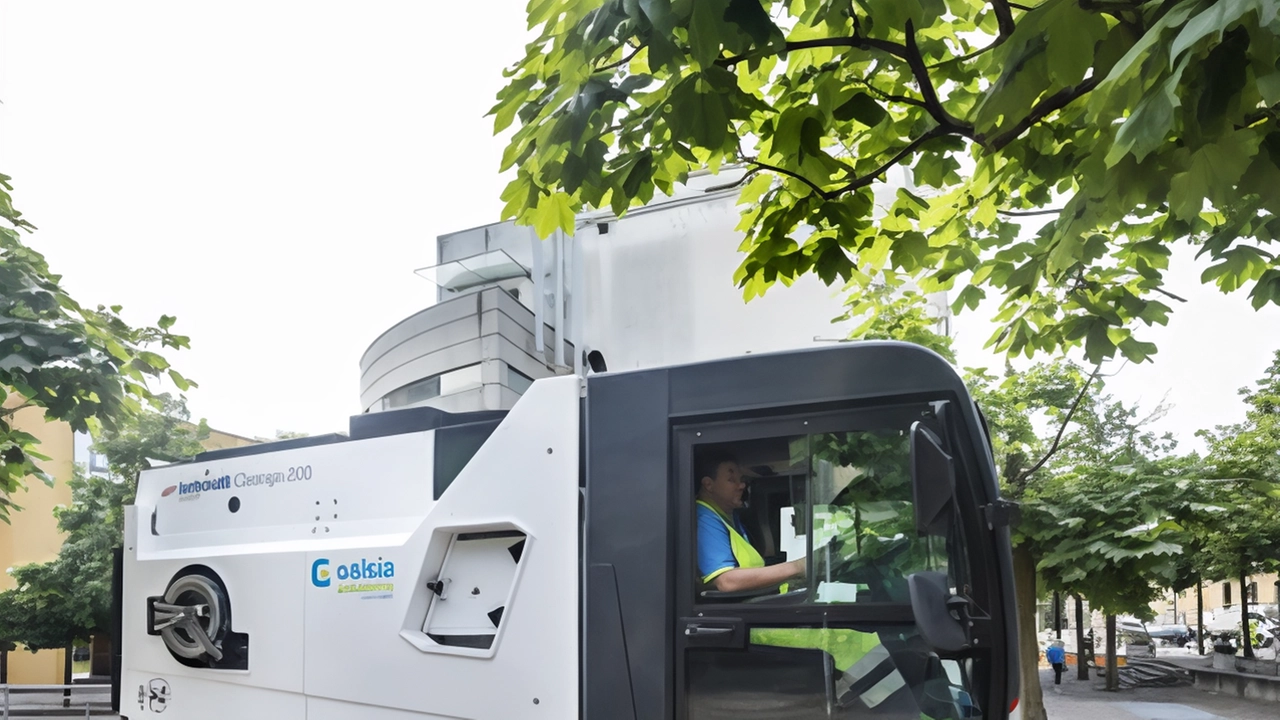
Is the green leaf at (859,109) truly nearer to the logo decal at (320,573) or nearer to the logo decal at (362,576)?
the logo decal at (362,576)

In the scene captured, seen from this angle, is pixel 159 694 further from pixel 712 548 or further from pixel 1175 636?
pixel 1175 636

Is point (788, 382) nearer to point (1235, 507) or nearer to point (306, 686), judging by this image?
point (306, 686)

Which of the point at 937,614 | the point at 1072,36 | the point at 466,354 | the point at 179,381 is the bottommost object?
the point at 937,614

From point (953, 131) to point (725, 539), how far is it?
1.97 meters

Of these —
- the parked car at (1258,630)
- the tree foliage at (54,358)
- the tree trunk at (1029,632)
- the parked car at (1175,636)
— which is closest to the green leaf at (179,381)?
the tree foliage at (54,358)

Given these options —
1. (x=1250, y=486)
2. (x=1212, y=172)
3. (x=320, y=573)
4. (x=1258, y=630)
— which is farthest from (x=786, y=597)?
(x=1258, y=630)

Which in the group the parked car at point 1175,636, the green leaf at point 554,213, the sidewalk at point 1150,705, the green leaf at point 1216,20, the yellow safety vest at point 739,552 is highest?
the green leaf at point 554,213

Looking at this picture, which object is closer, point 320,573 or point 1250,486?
point 320,573

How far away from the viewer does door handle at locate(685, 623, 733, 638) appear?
3928mm

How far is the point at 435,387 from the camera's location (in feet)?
69.2

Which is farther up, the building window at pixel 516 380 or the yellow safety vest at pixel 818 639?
the building window at pixel 516 380

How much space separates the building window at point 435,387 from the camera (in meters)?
19.9

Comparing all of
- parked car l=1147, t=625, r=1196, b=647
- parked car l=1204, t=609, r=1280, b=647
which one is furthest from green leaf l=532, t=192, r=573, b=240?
Answer: parked car l=1147, t=625, r=1196, b=647

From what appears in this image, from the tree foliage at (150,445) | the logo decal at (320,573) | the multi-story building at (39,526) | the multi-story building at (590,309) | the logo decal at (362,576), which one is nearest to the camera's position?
the logo decal at (362,576)
